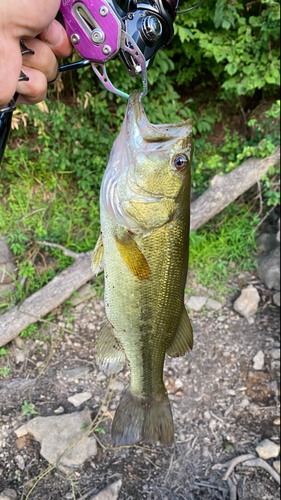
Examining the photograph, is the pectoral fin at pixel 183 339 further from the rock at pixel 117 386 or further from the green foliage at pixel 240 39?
the green foliage at pixel 240 39

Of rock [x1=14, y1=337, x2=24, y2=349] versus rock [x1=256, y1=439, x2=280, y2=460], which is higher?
rock [x1=14, y1=337, x2=24, y2=349]

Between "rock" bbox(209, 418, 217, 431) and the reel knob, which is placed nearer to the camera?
the reel knob

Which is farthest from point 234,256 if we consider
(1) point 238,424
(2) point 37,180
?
(2) point 37,180

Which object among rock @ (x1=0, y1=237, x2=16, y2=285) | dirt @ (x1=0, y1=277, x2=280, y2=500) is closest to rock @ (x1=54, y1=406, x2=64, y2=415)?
dirt @ (x1=0, y1=277, x2=280, y2=500)

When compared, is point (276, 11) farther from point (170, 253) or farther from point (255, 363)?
point (255, 363)

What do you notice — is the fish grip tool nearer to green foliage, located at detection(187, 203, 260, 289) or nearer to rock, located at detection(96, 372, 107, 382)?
rock, located at detection(96, 372, 107, 382)

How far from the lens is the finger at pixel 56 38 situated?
A: 1279 millimetres

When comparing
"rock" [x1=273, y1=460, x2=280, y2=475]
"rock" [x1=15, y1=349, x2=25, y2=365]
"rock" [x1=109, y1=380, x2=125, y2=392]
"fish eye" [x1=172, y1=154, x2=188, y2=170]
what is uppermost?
"fish eye" [x1=172, y1=154, x2=188, y2=170]

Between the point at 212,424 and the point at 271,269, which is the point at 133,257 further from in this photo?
the point at 271,269

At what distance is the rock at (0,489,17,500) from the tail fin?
2.96 ft

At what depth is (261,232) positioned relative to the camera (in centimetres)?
420

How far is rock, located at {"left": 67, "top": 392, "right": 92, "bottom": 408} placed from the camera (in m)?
2.68

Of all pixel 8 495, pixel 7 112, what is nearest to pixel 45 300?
pixel 8 495

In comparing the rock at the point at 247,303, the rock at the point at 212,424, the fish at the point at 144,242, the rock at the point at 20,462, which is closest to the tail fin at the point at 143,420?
the fish at the point at 144,242
